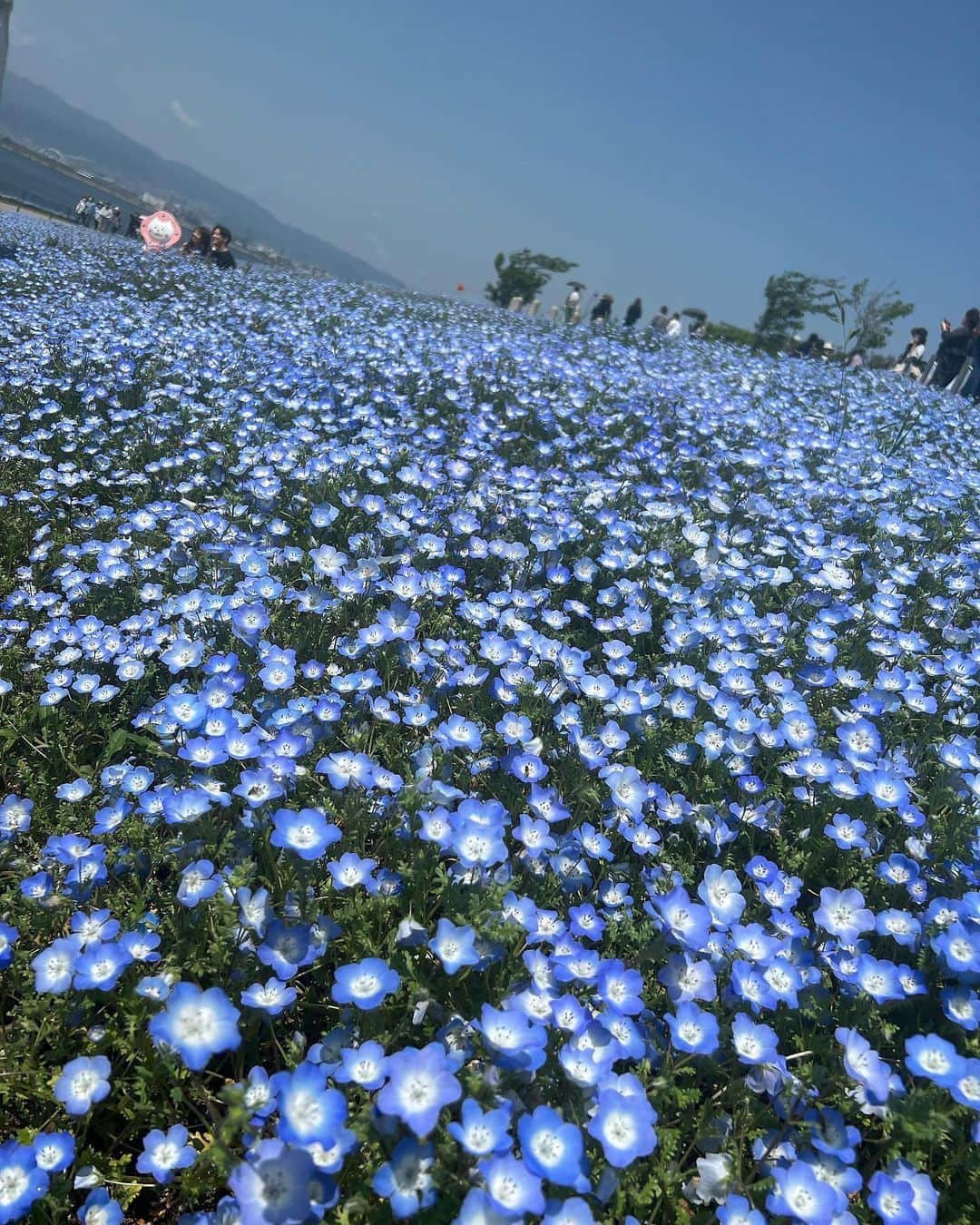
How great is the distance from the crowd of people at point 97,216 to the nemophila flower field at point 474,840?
23.8 m

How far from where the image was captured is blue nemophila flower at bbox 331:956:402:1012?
1590mm

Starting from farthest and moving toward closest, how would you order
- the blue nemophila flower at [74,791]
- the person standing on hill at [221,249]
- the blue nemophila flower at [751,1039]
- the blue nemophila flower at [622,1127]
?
the person standing on hill at [221,249], the blue nemophila flower at [74,791], the blue nemophila flower at [751,1039], the blue nemophila flower at [622,1127]

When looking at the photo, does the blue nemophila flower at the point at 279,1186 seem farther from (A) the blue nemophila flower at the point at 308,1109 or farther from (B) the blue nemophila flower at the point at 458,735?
(B) the blue nemophila flower at the point at 458,735

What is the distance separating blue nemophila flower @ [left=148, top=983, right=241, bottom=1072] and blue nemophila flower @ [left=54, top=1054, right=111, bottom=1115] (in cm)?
23

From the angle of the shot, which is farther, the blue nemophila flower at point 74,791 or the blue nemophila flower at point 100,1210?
the blue nemophila flower at point 74,791

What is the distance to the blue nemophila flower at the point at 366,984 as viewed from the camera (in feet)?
5.22

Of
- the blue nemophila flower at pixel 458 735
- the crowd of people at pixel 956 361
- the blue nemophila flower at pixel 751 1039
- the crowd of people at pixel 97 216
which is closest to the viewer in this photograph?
the blue nemophila flower at pixel 751 1039

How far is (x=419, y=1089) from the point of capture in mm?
1362

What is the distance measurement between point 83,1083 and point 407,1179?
75cm

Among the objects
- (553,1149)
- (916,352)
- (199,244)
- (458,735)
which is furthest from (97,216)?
(553,1149)

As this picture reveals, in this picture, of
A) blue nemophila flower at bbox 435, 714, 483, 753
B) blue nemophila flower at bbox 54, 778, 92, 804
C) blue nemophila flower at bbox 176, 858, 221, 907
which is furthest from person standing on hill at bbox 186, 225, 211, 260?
blue nemophila flower at bbox 176, 858, 221, 907

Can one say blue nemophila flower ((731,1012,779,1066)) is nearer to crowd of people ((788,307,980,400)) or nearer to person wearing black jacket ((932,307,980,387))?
crowd of people ((788,307,980,400))

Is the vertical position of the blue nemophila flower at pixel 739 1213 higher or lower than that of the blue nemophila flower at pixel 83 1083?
higher

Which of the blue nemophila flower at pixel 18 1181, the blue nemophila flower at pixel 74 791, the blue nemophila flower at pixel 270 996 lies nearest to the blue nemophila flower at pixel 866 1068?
the blue nemophila flower at pixel 270 996
